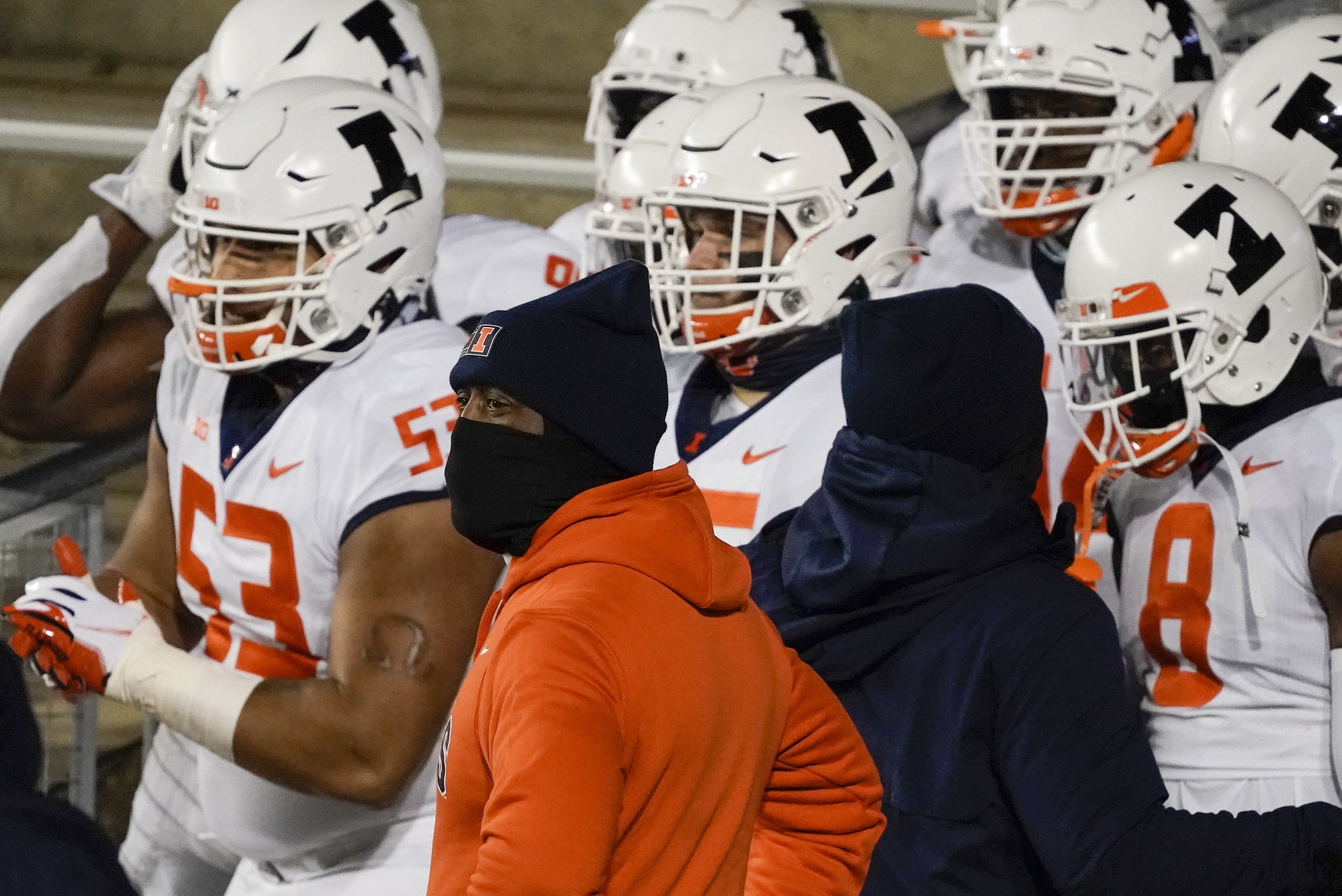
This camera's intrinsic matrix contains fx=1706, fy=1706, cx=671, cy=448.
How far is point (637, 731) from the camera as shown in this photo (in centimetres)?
130

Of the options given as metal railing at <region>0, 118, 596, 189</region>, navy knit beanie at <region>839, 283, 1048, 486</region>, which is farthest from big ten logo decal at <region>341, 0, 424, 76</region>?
navy knit beanie at <region>839, 283, 1048, 486</region>

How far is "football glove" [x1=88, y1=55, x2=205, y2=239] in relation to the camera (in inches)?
121

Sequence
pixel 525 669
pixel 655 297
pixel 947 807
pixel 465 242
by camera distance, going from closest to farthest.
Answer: pixel 525 669 → pixel 947 807 → pixel 655 297 → pixel 465 242

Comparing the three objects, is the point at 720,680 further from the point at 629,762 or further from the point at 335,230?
the point at 335,230

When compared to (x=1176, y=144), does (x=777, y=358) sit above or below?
below

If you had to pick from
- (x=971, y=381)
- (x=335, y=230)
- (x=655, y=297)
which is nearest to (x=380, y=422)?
(x=335, y=230)

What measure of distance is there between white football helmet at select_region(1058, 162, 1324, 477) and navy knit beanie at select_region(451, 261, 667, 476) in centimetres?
107

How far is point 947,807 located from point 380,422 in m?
1.08

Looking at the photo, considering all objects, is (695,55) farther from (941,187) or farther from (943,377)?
(943,377)

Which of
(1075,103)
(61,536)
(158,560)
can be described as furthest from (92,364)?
(1075,103)

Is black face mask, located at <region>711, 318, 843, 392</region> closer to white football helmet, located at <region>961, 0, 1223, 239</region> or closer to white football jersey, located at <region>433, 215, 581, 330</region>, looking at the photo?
white football helmet, located at <region>961, 0, 1223, 239</region>

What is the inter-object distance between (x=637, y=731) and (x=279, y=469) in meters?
1.28

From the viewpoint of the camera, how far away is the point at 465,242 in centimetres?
334

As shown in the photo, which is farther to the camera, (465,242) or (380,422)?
(465,242)
